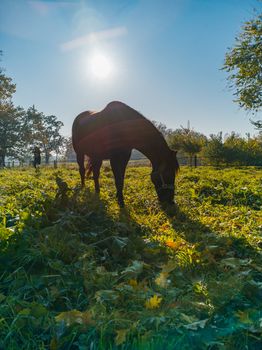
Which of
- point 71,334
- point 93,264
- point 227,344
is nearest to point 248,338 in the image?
point 227,344

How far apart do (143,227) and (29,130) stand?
46.2 m

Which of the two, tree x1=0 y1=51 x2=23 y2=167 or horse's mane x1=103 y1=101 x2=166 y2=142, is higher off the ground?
tree x1=0 y1=51 x2=23 y2=167

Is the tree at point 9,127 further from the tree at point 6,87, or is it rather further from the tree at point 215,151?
the tree at point 215,151

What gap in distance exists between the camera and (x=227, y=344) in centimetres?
154

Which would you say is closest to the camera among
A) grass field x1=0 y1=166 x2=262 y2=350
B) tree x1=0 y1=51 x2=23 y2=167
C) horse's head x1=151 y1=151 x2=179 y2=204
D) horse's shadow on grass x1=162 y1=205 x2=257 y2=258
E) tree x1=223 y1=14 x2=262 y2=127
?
grass field x1=0 y1=166 x2=262 y2=350

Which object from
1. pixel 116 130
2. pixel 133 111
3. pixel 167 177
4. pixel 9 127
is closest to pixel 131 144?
pixel 116 130

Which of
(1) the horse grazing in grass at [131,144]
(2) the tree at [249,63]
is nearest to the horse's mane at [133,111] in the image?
(1) the horse grazing in grass at [131,144]

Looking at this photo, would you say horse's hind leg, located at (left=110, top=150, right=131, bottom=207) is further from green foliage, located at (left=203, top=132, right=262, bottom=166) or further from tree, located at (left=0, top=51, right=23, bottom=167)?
tree, located at (left=0, top=51, right=23, bottom=167)

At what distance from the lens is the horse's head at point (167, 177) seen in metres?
5.76

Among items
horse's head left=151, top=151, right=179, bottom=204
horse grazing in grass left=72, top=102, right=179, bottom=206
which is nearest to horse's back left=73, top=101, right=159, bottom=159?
horse grazing in grass left=72, top=102, right=179, bottom=206

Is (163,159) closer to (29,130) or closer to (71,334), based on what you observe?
(71,334)

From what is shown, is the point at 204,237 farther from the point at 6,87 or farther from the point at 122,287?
the point at 6,87

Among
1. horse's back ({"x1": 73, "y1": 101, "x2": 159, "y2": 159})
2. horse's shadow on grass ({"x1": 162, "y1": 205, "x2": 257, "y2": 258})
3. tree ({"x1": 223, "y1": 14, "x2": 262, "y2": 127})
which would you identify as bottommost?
horse's shadow on grass ({"x1": 162, "y1": 205, "x2": 257, "y2": 258})

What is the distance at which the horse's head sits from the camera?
5.76 m
